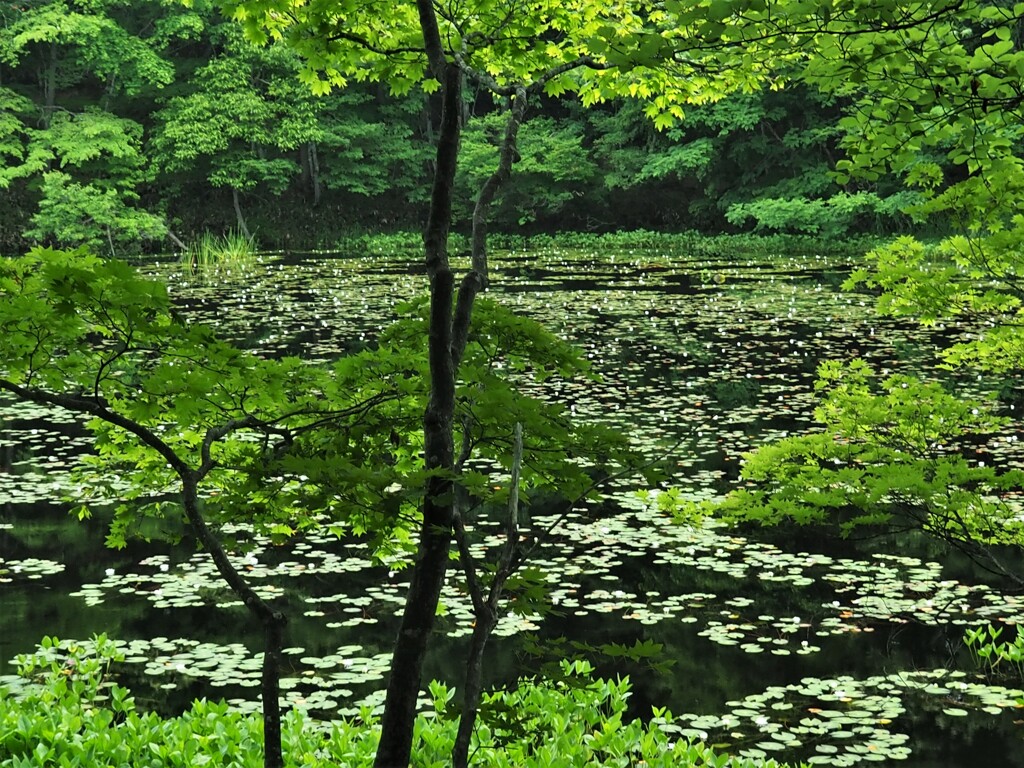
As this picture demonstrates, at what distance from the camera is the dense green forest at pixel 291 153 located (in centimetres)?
2719

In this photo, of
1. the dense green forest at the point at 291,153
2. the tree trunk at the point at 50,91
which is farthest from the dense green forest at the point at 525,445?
the tree trunk at the point at 50,91

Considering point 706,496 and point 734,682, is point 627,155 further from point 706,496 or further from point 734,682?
point 734,682

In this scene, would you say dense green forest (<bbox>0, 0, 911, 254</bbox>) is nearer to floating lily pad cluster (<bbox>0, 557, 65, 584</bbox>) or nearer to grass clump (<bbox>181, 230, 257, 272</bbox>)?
grass clump (<bbox>181, 230, 257, 272</bbox>)

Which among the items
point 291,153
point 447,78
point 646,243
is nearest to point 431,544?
point 447,78

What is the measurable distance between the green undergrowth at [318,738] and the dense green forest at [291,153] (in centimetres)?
2221

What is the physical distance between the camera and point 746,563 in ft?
21.8

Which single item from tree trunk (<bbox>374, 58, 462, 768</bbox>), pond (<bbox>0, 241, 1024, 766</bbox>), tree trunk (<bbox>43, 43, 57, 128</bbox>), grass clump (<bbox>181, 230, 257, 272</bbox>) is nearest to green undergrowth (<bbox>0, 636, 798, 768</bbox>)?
pond (<bbox>0, 241, 1024, 766</bbox>)

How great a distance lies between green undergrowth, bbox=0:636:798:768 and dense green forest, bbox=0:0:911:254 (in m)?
22.2

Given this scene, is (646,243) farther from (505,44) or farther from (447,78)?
(447,78)

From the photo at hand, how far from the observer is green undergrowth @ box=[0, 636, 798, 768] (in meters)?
3.70

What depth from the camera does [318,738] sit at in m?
3.96

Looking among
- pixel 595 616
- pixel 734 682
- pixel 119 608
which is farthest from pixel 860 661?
pixel 119 608

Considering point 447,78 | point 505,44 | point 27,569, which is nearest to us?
point 447,78

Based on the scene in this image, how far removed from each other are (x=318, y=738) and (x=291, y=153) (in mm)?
34023
